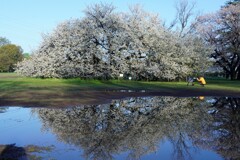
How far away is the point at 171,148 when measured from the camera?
8.89 metres

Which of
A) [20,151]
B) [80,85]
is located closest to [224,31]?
[80,85]

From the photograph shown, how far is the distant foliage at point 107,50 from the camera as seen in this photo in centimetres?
3450

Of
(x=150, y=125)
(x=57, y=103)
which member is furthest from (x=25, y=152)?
(x=57, y=103)

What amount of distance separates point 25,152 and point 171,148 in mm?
3854

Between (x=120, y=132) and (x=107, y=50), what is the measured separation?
2524 cm

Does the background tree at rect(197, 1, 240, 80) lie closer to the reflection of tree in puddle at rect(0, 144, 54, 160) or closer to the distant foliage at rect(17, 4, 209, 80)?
the distant foliage at rect(17, 4, 209, 80)

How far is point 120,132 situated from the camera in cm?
1073

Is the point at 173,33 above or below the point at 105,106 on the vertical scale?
above

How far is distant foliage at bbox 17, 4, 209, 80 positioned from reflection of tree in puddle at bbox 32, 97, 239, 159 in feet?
57.9

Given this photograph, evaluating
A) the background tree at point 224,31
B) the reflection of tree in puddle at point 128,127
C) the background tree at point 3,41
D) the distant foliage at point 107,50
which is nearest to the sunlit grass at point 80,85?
the distant foliage at point 107,50

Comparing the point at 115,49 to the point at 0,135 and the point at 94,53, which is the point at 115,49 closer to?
the point at 94,53

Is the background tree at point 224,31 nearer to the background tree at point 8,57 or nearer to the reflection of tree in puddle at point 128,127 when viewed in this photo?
the reflection of tree in puddle at point 128,127

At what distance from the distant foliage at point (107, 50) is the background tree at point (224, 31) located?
16.4m

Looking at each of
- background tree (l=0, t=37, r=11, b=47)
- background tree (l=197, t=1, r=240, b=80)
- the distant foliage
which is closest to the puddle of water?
the distant foliage
